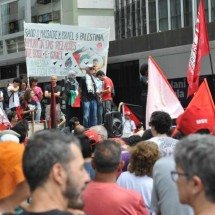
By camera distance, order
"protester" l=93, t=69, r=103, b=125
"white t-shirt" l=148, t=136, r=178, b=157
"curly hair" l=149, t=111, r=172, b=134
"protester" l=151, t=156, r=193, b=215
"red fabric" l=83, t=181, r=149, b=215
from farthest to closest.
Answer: "protester" l=93, t=69, r=103, b=125
"curly hair" l=149, t=111, r=172, b=134
"white t-shirt" l=148, t=136, r=178, b=157
"protester" l=151, t=156, r=193, b=215
"red fabric" l=83, t=181, r=149, b=215

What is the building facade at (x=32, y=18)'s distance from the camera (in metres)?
30.0

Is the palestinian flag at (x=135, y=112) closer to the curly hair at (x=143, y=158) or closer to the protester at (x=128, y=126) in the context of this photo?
the protester at (x=128, y=126)

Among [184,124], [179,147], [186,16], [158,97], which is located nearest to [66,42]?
[158,97]

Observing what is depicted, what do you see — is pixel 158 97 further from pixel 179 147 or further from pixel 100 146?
pixel 179 147

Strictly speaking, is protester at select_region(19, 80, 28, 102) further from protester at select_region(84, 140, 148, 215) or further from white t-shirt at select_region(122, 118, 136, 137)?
protester at select_region(84, 140, 148, 215)

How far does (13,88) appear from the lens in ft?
54.9

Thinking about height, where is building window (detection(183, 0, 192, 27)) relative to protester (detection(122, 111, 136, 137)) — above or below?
above

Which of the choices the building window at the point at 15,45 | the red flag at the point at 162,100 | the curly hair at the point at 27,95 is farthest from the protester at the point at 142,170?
the building window at the point at 15,45

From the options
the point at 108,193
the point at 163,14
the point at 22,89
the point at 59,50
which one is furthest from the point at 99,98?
the point at 163,14

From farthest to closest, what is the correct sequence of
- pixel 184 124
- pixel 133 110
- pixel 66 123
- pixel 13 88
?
pixel 13 88 < pixel 66 123 < pixel 133 110 < pixel 184 124

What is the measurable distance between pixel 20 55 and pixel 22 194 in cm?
2543

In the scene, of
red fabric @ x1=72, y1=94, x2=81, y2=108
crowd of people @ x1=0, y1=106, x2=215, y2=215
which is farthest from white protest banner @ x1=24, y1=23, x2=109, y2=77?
crowd of people @ x1=0, y1=106, x2=215, y2=215

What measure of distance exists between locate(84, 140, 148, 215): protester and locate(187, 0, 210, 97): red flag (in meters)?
5.82

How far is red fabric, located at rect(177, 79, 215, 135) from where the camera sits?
7340 millimetres
